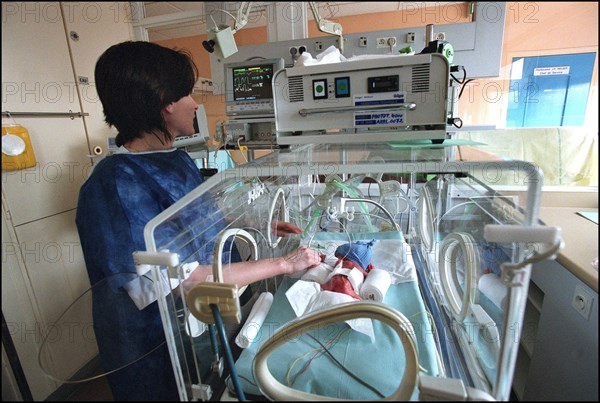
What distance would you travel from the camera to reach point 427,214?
1497mm

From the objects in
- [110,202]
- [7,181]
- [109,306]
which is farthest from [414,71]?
[7,181]

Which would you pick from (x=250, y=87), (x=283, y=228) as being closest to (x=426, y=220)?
(x=283, y=228)

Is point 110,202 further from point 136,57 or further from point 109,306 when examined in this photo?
point 136,57

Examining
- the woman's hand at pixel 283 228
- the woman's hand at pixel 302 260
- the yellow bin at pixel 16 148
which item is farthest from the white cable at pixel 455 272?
the yellow bin at pixel 16 148

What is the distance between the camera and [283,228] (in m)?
1.47

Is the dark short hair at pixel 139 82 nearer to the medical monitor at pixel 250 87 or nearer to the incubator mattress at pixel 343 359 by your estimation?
the medical monitor at pixel 250 87

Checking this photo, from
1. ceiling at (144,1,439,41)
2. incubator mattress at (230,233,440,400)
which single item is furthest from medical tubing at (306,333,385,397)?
ceiling at (144,1,439,41)

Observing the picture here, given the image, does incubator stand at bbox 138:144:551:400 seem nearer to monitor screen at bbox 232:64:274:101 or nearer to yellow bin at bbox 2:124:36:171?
monitor screen at bbox 232:64:274:101

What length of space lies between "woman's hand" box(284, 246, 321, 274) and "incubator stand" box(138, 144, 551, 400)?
121 mm

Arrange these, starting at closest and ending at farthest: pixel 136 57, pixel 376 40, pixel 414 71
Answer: pixel 414 71 < pixel 136 57 < pixel 376 40

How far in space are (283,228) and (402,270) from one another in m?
0.56

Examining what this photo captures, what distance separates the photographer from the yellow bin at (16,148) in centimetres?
145

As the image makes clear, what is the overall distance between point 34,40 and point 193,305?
6.14 ft

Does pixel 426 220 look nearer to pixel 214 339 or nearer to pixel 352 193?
pixel 352 193
